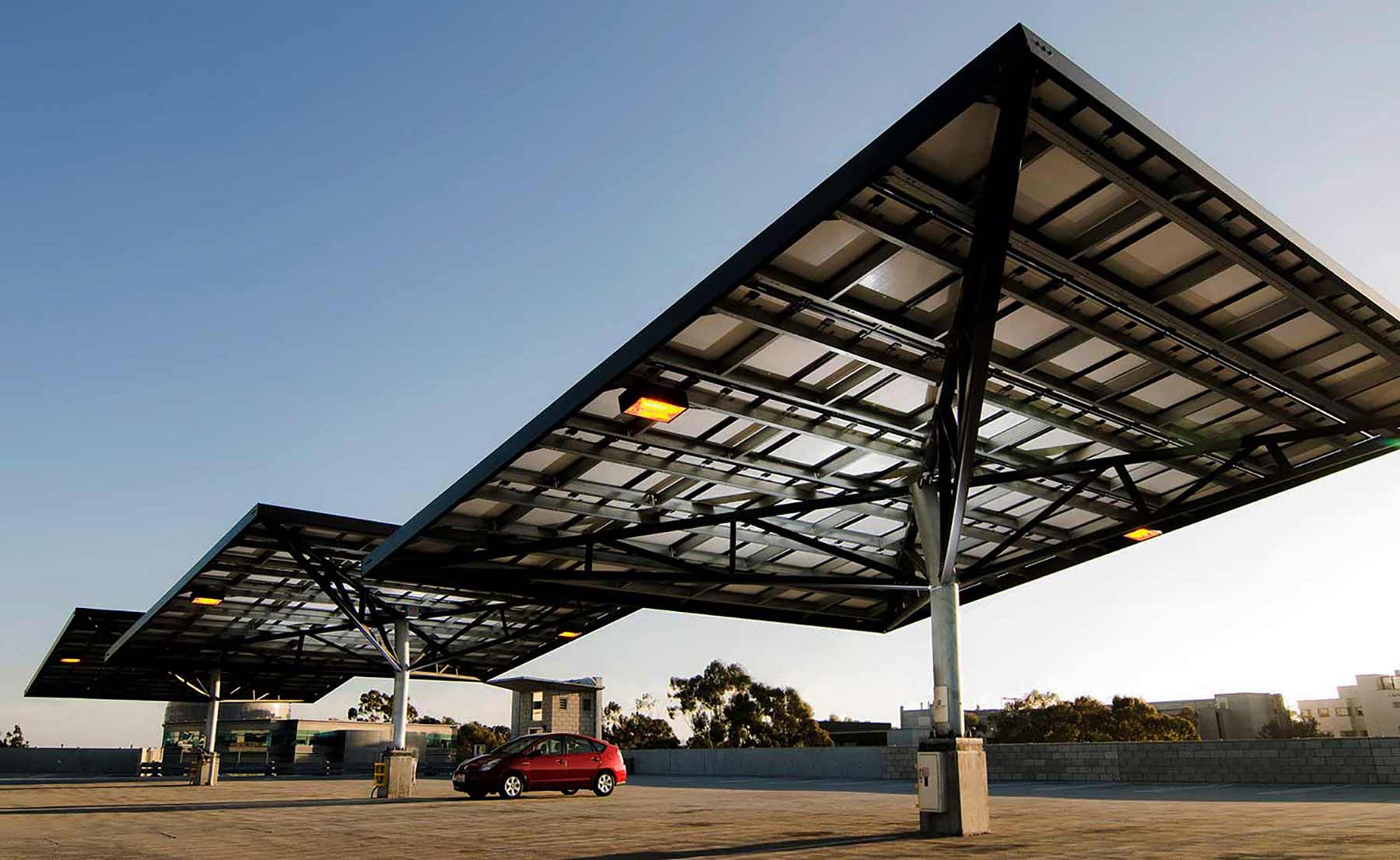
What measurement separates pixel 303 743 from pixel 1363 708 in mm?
109492

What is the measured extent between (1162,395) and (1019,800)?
9.10 meters

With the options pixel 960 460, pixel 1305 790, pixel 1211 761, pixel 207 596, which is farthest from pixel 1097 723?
pixel 960 460

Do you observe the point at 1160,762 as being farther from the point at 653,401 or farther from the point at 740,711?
the point at 740,711

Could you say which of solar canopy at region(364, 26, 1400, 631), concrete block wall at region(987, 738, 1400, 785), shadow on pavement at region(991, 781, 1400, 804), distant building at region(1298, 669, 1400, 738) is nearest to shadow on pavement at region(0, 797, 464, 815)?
solar canopy at region(364, 26, 1400, 631)

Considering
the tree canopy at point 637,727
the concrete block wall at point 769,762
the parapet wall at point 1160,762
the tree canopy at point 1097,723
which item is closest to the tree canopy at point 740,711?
the tree canopy at point 637,727

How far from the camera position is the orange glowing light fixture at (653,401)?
13.3 meters

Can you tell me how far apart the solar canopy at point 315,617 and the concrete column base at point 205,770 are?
4.35 m

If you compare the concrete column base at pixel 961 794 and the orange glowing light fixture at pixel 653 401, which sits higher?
the orange glowing light fixture at pixel 653 401

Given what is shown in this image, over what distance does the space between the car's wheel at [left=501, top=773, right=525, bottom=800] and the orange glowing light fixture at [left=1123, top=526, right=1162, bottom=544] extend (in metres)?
15.8

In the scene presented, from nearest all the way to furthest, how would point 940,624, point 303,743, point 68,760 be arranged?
point 940,624, point 68,760, point 303,743

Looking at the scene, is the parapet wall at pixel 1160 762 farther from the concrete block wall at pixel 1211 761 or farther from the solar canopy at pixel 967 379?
the solar canopy at pixel 967 379

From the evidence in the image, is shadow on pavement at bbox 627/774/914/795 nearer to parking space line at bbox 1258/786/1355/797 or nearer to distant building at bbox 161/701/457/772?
parking space line at bbox 1258/786/1355/797

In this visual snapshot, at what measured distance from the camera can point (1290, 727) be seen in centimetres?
10050

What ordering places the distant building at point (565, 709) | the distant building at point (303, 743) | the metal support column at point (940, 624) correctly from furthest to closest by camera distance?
the distant building at point (303, 743) < the distant building at point (565, 709) < the metal support column at point (940, 624)
